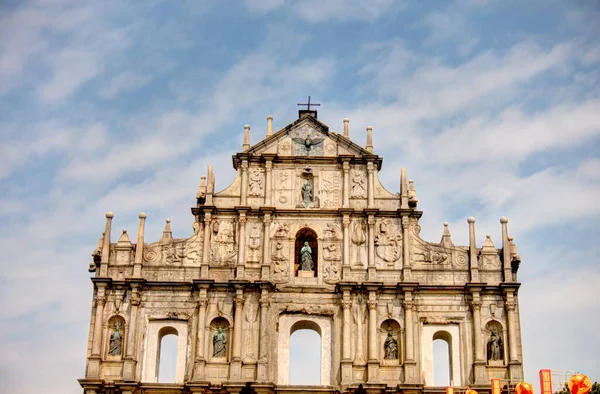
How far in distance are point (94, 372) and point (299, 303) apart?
646cm

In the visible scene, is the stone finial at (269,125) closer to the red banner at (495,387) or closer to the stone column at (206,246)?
the stone column at (206,246)

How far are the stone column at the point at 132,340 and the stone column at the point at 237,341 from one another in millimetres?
2934

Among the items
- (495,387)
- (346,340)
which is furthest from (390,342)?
(495,387)

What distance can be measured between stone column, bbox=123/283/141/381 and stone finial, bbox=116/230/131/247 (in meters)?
1.47

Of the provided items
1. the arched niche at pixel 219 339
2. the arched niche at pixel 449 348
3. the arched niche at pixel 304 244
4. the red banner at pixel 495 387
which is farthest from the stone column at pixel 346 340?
the red banner at pixel 495 387

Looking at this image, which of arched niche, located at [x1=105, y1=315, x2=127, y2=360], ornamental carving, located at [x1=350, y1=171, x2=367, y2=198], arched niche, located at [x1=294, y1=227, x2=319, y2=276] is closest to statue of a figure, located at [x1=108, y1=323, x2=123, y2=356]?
arched niche, located at [x1=105, y1=315, x2=127, y2=360]

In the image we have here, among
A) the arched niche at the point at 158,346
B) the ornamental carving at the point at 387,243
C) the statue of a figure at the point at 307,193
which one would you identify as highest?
the statue of a figure at the point at 307,193

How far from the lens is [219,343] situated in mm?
31156

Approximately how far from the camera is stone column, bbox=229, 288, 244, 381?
30.5 meters

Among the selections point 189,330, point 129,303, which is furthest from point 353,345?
point 129,303

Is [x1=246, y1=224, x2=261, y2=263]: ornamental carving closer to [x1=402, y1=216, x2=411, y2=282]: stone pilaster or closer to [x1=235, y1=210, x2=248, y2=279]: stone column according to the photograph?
[x1=235, y1=210, x2=248, y2=279]: stone column

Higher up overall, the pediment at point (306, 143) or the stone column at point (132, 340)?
the pediment at point (306, 143)

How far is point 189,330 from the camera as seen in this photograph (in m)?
31.5

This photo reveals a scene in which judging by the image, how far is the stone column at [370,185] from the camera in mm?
33031
